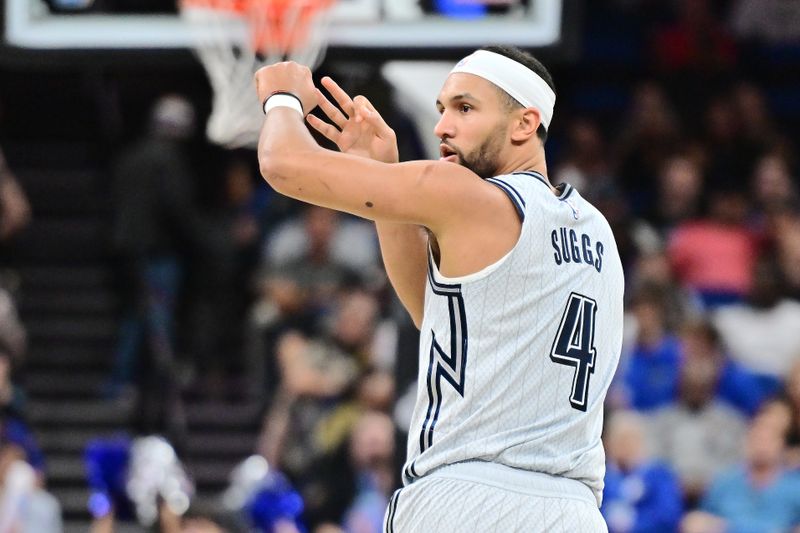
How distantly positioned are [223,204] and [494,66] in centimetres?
961

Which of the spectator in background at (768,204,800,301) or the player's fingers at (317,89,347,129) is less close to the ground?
the player's fingers at (317,89,347,129)

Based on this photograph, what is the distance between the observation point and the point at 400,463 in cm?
777

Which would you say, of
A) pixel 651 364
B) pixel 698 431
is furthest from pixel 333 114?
pixel 651 364

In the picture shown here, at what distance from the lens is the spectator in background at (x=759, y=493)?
8.51 metres

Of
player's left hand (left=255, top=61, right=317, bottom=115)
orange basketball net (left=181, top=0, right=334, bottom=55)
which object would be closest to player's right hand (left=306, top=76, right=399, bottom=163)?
player's left hand (left=255, top=61, right=317, bottom=115)

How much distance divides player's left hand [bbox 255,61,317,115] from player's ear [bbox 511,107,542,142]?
0.56 meters

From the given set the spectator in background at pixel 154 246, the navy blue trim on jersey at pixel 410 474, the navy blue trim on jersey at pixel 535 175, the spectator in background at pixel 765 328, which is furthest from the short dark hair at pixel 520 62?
the spectator in background at pixel 154 246

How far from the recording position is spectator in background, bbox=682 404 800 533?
27.9 feet

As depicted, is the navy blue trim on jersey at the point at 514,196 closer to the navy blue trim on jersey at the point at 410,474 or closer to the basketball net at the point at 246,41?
the navy blue trim on jersey at the point at 410,474

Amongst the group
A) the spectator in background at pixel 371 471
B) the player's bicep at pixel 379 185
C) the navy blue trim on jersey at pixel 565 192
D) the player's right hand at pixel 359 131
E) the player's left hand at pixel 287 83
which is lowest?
the spectator in background at pixel 371 471

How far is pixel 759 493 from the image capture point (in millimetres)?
8586

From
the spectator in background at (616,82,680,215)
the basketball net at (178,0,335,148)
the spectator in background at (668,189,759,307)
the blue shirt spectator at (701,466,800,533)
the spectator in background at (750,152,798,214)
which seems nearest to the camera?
the basketball net at (178,0,335,148)

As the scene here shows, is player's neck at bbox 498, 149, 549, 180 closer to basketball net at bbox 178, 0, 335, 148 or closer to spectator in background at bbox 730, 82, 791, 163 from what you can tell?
basketball net at bbox 178, 0, 335, 148

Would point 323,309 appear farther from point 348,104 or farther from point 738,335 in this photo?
point 348,104
